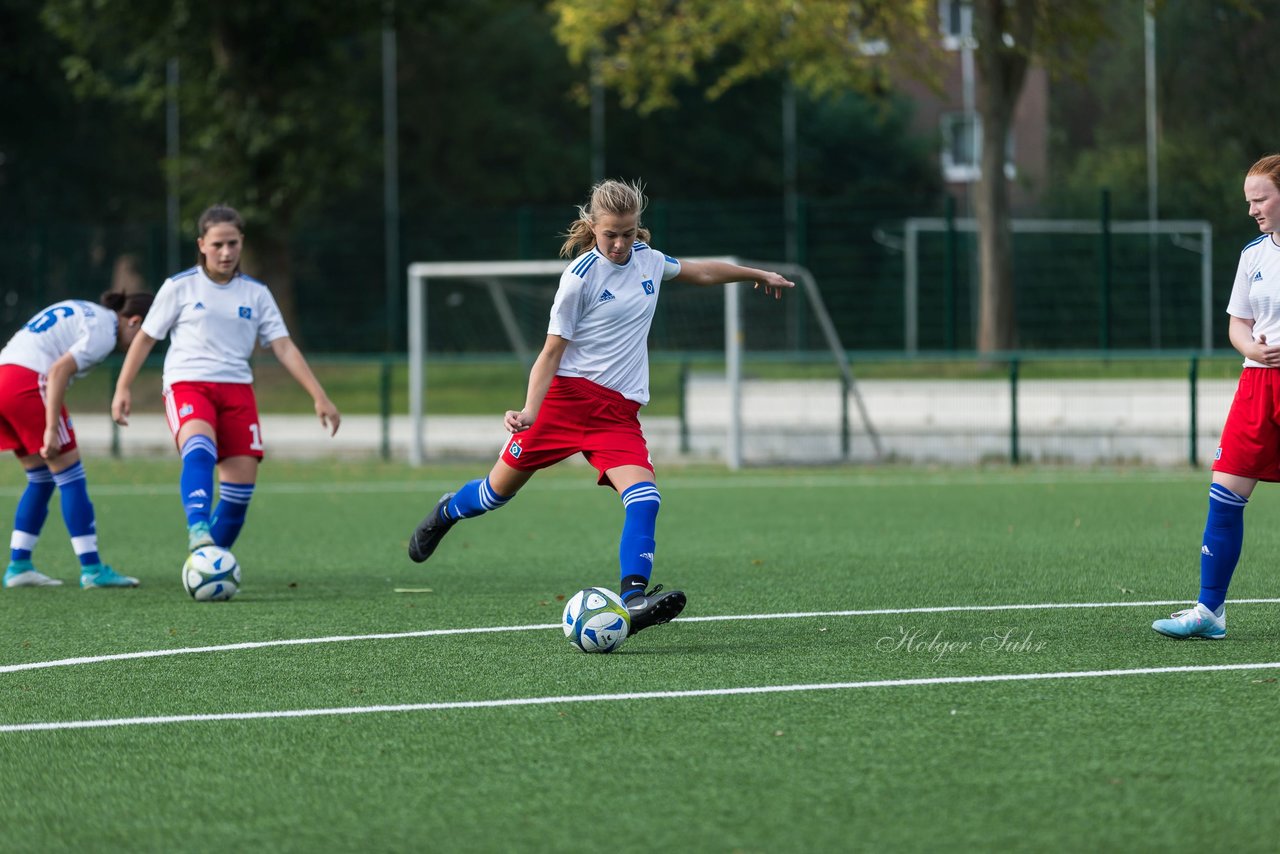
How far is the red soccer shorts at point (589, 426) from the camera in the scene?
22.1 ft

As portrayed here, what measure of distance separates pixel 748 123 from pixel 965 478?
102 feet

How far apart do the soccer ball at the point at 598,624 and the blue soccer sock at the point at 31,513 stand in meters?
3.79

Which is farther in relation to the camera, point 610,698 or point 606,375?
point 606,375

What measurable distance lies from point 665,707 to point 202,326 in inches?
153

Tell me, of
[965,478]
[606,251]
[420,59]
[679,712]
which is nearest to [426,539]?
[606,251]

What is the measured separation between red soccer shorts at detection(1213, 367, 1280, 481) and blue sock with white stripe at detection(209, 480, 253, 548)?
461cm

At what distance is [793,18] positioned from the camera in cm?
2617

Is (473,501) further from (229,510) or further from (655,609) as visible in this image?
(229,510)

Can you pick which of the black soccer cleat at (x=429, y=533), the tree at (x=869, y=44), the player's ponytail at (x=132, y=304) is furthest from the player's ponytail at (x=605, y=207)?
the tree at (x=869, y=44)

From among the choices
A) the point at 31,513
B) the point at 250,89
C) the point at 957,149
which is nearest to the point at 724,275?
the point at 31,513

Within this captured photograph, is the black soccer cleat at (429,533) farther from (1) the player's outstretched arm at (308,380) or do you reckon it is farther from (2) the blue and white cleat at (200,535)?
(2) the blue and white cleat at (200,535)

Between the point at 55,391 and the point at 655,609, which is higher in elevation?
the point at 55,391

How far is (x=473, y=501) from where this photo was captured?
7285 mm

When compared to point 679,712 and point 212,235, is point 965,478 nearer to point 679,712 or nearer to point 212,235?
point 212,235
